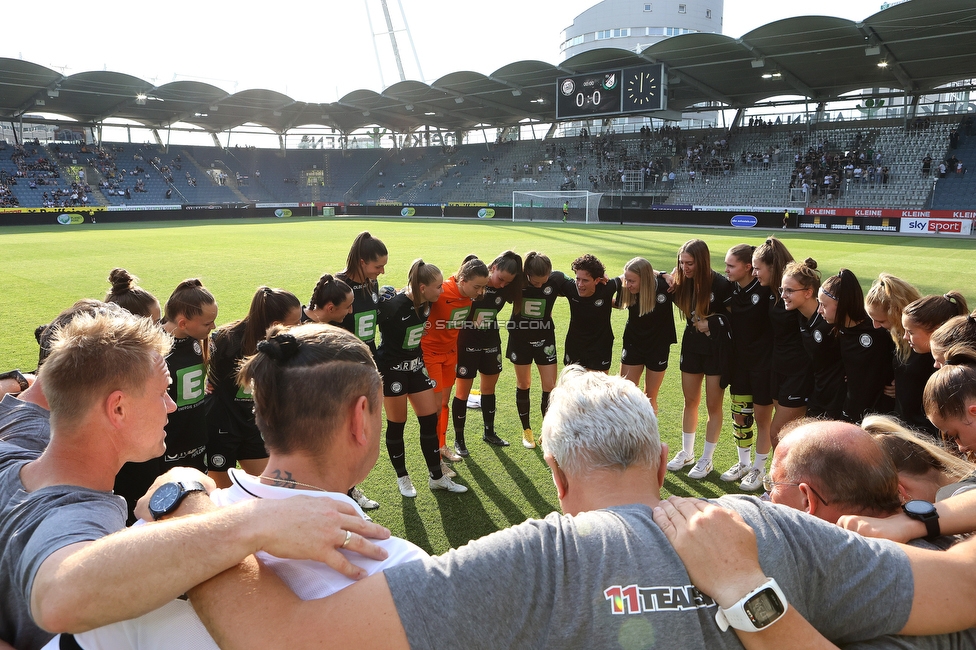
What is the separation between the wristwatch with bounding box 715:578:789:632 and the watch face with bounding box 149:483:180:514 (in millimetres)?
1499

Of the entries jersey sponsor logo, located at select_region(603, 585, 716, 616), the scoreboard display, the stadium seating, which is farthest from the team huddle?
the stadium seating

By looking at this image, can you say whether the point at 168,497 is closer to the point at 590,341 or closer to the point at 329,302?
the point at 329,302

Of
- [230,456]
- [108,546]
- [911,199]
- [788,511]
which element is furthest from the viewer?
[911,199]

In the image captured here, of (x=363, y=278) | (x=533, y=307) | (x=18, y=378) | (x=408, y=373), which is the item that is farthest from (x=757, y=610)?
(x=533, y=307)

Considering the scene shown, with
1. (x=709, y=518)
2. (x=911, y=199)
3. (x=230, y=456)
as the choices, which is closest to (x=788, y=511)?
(x=709, y=518)

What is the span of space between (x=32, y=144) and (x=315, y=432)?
68.0 meters

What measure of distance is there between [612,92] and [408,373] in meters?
38.9

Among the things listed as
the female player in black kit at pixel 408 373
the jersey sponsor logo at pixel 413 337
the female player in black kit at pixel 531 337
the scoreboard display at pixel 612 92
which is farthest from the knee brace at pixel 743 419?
the scoreboard display at pixel 612 92

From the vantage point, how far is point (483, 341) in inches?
255

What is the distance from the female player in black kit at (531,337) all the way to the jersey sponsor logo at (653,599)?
5073 millimetres

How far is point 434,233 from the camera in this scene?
1268 inches

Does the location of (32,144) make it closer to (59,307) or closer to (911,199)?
(59,307)

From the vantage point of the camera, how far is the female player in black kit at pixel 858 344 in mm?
4520

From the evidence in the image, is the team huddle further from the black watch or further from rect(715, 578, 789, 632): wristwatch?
rect(715, 578, 789, 632): wristwatch
